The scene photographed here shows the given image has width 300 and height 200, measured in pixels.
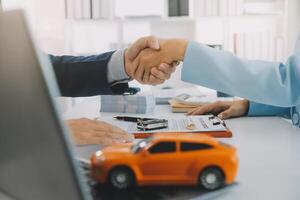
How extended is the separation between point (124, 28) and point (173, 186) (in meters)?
2.43

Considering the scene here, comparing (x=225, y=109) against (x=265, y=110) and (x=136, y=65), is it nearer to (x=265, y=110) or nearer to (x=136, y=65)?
(x=265, y=110)

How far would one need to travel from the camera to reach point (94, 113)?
1.21 meters

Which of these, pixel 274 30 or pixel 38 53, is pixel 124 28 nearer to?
pixel 274 30

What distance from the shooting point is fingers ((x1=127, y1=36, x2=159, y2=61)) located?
1.12 metres

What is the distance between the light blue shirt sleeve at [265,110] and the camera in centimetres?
113

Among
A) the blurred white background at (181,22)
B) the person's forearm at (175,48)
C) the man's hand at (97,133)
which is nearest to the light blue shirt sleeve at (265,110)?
the person's forearm at (175,48)

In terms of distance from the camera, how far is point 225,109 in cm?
117

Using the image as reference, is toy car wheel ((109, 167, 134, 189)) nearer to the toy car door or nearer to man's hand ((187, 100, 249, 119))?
the toy car door

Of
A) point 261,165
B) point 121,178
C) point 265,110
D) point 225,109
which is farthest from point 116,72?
point 121,178

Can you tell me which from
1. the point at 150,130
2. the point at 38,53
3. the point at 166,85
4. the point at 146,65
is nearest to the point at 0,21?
the point at 38,53

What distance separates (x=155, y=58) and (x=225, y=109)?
253 mm

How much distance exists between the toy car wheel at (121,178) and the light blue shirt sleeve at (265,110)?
30.2 inches

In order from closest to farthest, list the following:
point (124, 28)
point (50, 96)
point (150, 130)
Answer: point (50, 96), point (150, 130), point (124, 28)

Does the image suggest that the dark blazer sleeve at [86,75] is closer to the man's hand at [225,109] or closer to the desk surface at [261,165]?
the man's hand at [225,109]
